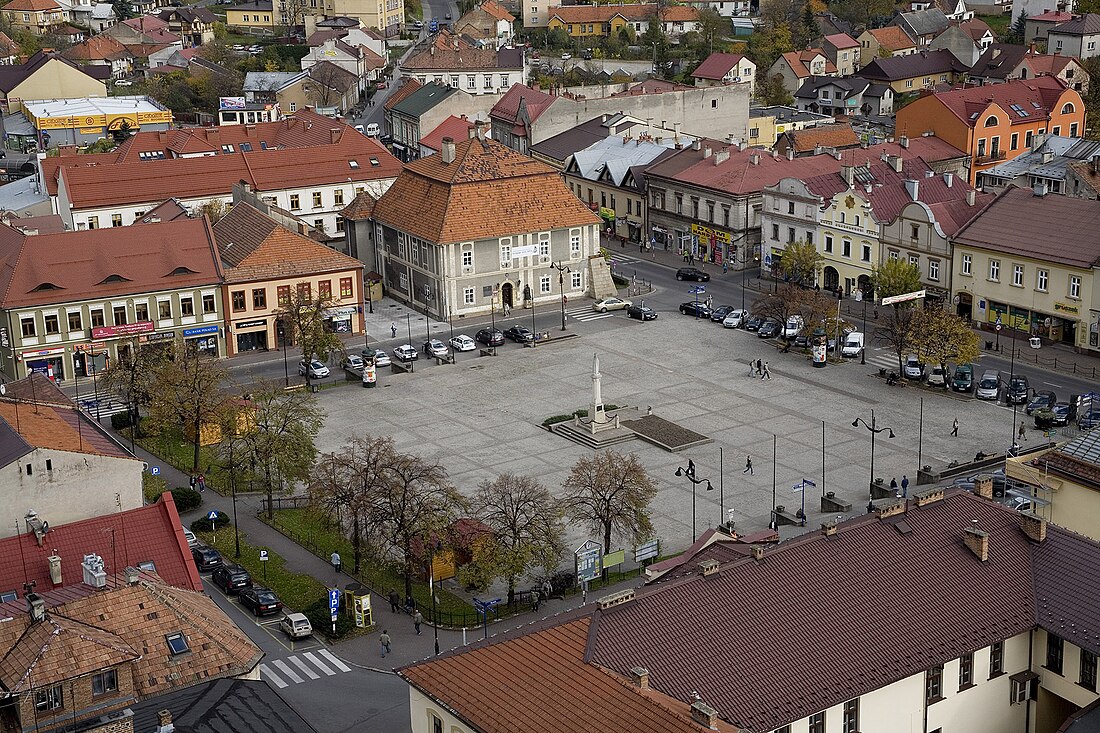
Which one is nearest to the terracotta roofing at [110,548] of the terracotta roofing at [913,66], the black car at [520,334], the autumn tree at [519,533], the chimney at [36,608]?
the chimney at [36,608]

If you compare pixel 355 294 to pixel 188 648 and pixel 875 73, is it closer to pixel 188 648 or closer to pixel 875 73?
pixel 188 648

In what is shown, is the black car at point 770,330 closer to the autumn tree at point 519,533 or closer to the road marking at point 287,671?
the autumn tree at point 519,533

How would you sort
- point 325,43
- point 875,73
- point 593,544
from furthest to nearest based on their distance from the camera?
point 325,43 → point 875,73 → point 593,544

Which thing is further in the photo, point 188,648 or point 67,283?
point 67,283

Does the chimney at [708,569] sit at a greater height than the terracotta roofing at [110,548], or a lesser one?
greater

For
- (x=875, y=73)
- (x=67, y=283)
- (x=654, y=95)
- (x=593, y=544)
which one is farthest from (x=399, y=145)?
(x=593, y=544)

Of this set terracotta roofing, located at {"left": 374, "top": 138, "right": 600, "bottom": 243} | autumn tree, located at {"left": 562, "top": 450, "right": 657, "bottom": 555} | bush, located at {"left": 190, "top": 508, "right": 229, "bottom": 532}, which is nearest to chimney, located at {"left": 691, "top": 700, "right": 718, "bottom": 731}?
autumn tree, located at {"left": 562, "top": 450, "right": 657, "bottom": 555}
